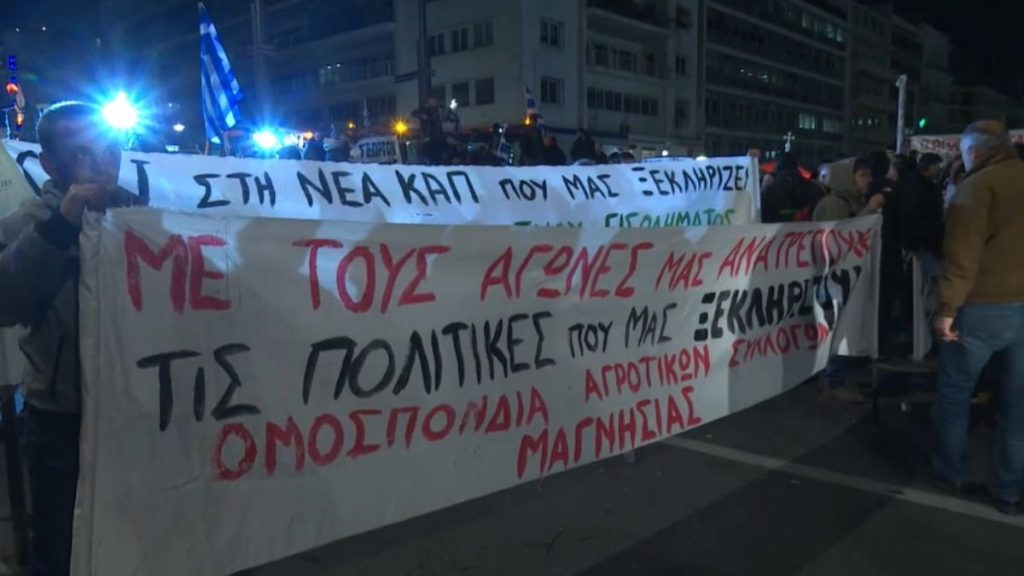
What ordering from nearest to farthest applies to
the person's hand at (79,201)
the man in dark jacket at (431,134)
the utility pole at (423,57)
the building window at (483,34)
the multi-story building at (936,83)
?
the person's hand at (79,201) → the man in dark jacket at (431,134) → the utility pole at (423,57) → the building window at (483,34) → the multi-story building at (936,83)

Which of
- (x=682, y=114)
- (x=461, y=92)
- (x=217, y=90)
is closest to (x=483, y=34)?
(x=461, y=92)

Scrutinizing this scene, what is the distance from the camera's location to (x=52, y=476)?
2.57 m

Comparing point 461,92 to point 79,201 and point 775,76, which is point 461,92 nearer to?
point 775,76

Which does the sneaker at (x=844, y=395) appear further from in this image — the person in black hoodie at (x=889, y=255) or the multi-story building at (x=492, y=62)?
the multi-story building at (x=492, y=62)

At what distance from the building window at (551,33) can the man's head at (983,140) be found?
3690 centimetres

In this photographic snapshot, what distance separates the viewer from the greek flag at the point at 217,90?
7.81m

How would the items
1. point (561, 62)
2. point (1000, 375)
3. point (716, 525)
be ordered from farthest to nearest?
point (561, 62)
point (1000, 375)
point (716, 525)

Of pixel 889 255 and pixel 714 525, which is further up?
pixel 889 255

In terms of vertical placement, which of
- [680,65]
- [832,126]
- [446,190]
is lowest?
[446,190]

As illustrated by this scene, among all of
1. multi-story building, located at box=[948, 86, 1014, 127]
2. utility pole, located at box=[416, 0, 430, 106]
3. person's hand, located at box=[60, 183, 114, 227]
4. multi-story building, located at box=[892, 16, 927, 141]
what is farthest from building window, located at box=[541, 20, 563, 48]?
multi-story building, located at box=[948, 86, 1014, 127]

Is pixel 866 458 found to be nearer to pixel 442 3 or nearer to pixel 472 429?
pixel 472 429

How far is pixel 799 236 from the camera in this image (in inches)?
196

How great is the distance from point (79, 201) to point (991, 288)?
161 inches

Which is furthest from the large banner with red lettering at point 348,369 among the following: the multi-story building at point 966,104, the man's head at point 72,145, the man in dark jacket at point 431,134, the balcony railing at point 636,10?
the multi-story building at point 966,104
